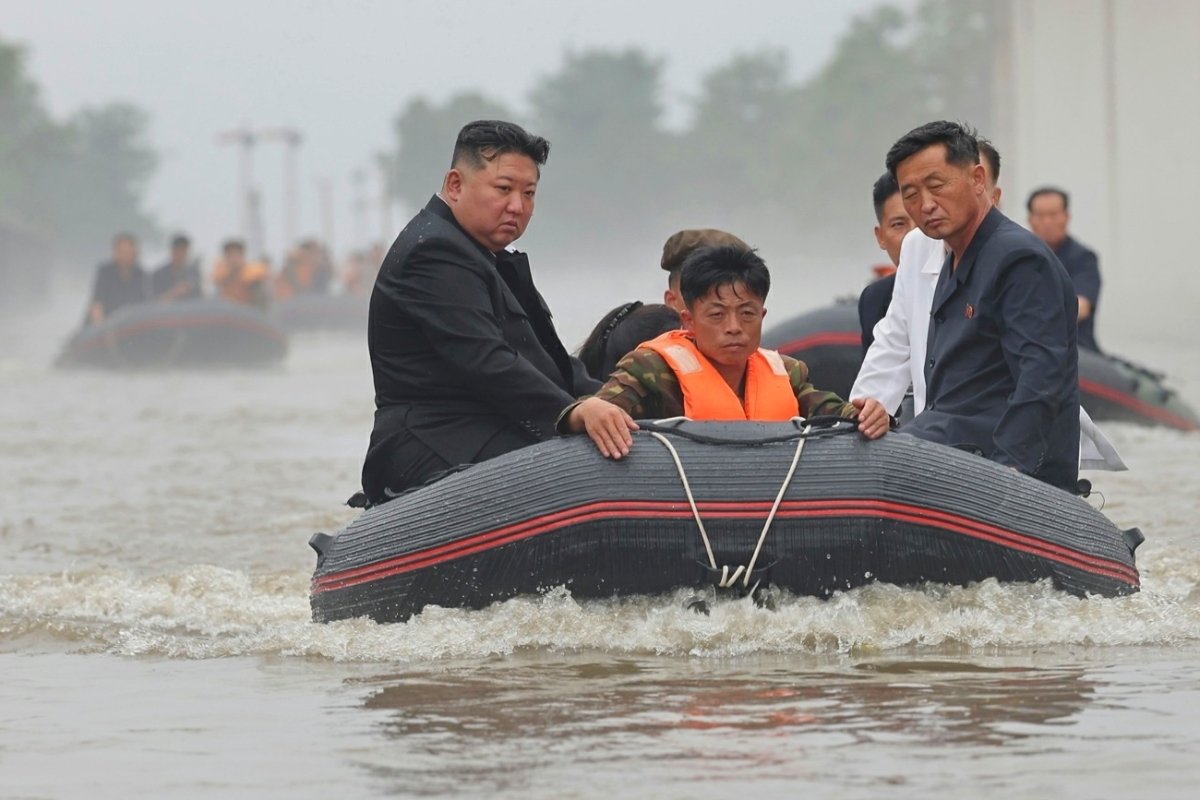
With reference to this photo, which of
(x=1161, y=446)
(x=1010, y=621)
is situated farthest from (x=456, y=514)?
(x=1161, y=446)

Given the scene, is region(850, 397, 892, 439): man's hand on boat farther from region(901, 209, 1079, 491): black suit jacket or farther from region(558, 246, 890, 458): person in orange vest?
region(901, 209, 1079, 491): black suit jacket

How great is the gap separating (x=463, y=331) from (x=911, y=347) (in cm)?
142

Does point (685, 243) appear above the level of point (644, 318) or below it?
above

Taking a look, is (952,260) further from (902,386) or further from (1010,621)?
(1010,621)

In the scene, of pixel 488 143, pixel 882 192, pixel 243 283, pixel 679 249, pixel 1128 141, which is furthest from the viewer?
pixel 1128 141

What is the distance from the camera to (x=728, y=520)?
16.9 feet

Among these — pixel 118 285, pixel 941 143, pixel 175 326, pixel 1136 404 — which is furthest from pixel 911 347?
pixel 118 285

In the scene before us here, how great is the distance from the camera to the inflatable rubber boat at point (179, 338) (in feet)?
73.5

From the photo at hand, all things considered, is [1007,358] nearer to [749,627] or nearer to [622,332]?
[749,627]

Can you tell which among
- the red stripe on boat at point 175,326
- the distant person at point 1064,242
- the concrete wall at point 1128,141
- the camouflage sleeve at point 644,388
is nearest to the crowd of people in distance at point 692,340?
the camouflage sleeve at point 644,388

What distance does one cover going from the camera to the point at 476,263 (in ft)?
18.8

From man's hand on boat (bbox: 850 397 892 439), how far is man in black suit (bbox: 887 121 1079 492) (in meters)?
0.40

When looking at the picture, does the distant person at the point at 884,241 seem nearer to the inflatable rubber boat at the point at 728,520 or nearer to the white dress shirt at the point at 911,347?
the white dress shirt at the point at 911,347

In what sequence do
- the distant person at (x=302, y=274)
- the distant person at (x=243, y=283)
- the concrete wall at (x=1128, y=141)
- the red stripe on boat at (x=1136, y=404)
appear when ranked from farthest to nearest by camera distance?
1. the distant person at (x=302, y=274)
2. the concrete wall at (x=1128, y=141)
3. the distant person at (x=243, y=283)
4. the red stripe on boat at (x=1136, y=404)
